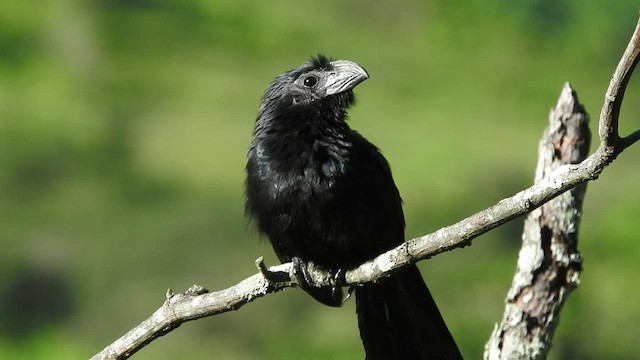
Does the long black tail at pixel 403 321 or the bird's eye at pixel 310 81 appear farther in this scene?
the bird's eye at pixel 310 81

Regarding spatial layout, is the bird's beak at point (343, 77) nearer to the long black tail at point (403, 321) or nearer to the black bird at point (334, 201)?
the black bird at point (334, 201)

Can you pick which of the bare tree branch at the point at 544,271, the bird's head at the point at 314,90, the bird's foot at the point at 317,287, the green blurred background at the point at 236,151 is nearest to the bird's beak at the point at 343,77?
the bird's head at the point at 314,90

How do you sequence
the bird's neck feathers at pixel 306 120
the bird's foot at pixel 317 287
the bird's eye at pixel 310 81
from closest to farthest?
the bird's foot at pixel 317 287 < the bird's neck feathers at pixel 306 120 < the bird's eye at pixel 310 81

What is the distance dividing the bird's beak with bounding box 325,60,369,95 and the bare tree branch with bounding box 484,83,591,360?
729 millimetres

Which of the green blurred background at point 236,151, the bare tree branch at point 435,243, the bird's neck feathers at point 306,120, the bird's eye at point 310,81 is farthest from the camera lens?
the green blurred background at point 236,151

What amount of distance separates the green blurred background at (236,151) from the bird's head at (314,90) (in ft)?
3.73

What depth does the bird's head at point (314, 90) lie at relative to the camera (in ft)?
11.0

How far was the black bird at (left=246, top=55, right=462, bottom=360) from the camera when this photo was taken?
312 centimetres

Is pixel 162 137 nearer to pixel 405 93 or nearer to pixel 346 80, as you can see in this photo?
pixel 405 93

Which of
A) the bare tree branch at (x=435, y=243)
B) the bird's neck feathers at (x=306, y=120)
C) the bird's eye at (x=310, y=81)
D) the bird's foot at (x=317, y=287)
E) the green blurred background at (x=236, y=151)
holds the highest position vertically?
the green blurred background at (x=236, y=151)

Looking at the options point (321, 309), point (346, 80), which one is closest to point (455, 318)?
point (321, 309)

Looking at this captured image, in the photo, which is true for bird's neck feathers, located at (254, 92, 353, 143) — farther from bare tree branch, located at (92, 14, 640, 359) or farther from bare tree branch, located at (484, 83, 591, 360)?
bare tree branch, located at (484, 83, 591, 360)

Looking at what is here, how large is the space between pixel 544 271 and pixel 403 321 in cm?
53

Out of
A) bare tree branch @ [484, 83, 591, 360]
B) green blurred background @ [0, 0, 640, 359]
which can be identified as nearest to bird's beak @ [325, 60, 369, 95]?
bare tree branch @ [484, 83, 591, 360]
